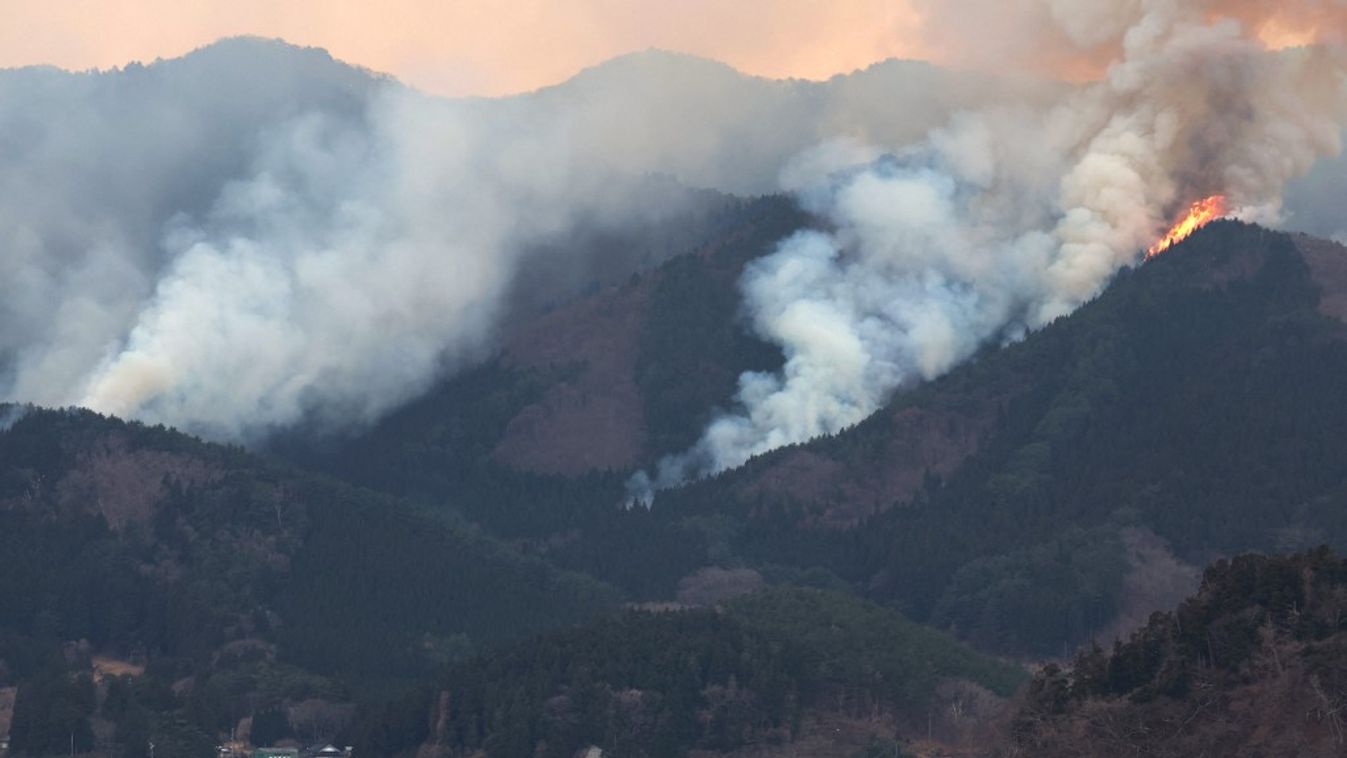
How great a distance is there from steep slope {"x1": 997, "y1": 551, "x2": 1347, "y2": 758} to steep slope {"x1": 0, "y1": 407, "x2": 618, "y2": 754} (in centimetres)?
5065

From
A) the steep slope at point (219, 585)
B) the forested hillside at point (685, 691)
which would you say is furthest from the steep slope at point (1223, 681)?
the steep slope at point (219, 585)

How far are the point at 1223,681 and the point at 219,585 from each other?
8000 cm

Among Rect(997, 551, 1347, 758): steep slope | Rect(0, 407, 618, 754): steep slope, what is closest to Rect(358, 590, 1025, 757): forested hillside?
Rect(0, 407, 618, 754): steep slope

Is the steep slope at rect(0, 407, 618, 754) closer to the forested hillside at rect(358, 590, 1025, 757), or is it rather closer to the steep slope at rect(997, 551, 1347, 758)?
the forested hillside at rect(358, 590, 1025, 757)

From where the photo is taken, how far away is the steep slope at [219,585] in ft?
567

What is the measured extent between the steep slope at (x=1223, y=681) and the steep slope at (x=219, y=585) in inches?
1994

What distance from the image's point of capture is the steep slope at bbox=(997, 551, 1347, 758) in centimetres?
11230

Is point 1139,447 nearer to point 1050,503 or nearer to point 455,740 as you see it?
point 1050,503

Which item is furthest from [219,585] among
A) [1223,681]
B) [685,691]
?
[1223,681]

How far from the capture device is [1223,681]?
118250 millimetres

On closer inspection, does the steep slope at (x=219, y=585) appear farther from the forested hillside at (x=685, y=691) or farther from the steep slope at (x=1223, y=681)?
the steep slope at (x=1223, y=681)

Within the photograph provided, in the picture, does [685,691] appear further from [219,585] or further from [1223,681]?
[1223,681]

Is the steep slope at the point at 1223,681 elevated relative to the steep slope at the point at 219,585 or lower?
lower

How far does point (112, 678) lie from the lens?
16962cm
